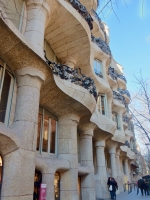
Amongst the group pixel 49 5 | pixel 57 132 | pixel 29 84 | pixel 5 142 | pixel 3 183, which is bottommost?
pixel 3 183

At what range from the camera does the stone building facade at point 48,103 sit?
16.4 ft

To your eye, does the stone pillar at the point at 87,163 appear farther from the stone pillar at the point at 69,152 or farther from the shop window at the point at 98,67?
the shop window at the point at 98,67

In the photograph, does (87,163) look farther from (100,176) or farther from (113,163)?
(113,163)

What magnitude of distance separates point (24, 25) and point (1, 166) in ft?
16.2

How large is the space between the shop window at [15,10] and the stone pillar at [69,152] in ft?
15.3

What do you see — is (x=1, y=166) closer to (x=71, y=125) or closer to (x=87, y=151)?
(x=71, y=125)

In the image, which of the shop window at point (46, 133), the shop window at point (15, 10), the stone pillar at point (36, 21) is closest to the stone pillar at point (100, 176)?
the shop window at point (46, 133)

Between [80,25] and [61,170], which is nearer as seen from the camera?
[61,170]

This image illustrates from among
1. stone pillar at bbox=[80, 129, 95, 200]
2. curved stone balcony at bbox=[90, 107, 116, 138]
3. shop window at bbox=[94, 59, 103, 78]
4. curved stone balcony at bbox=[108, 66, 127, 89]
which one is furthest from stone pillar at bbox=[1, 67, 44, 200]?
curved stone balcony at bbox=[108, 66, 127, 89]

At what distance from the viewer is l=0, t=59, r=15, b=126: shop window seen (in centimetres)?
550

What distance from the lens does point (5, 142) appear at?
480 centimetres

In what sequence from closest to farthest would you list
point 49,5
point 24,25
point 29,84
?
1. point 29,84
2. point 24,25
3. point 49,5

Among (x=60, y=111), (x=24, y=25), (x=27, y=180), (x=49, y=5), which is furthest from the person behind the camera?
(x=60, y=111)

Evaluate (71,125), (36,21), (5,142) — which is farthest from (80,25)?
(5,142)
